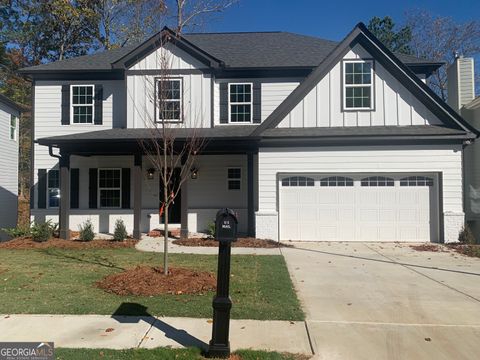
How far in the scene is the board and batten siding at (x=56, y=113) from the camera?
56.8 ft

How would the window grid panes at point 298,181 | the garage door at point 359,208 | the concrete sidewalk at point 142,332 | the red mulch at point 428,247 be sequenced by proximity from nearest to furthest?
the concrete sidewalk at point 142,332, the red mulch at point 428,247, the garage door at point 359,208, the window grid panes at point 298,181

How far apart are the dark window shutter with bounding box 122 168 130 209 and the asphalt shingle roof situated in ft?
14.1

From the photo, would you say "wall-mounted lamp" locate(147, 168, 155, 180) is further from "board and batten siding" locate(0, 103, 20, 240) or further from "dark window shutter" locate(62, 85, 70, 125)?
"board and batten siding" locate(0, 103, 20, 240)

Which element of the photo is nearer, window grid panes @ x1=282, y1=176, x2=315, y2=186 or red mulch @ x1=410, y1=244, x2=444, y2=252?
red mulch @ x1=410, y1=244, x2=444, y2=252

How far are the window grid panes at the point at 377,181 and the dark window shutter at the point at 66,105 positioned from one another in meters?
12.1

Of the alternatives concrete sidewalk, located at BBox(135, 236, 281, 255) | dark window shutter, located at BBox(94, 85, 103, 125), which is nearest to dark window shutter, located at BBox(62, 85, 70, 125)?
dark window shutter, located at BBox(94, 85, 103, 125)

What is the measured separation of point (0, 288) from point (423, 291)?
7.70m

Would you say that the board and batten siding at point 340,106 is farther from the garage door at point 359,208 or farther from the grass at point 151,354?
the grass at point 151,354

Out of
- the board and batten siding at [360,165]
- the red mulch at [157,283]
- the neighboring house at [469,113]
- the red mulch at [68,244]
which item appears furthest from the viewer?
the neighboring house at [469,113]

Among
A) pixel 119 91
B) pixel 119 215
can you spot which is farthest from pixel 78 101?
pixel 119 215

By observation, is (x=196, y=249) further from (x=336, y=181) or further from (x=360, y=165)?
(x=360, y=165)

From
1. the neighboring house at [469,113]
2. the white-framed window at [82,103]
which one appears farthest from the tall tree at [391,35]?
the white-framed window at [82,103]

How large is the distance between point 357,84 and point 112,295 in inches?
430

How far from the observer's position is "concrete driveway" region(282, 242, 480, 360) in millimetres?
4949
